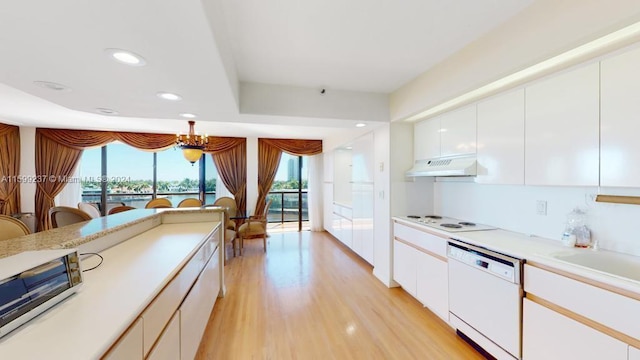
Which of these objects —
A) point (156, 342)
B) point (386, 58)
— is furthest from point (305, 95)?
point (156, 342)

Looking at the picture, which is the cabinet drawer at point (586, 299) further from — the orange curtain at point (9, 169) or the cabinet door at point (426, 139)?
the orange curtain at point (9, 169)

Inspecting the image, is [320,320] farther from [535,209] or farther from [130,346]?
[535,209]

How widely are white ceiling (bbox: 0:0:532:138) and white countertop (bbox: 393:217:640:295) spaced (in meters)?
1.59

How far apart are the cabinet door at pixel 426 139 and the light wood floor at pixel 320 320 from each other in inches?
67.5

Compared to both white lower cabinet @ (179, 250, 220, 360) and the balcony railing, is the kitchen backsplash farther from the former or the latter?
the balcony railing

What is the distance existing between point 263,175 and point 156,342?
507 cm

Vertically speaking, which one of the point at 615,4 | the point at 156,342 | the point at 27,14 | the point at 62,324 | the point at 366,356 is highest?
the point at 615,4

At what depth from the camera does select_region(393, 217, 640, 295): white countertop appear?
1.28 metres

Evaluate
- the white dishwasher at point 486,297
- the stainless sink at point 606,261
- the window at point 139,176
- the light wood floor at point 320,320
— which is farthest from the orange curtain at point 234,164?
the stainless sink at point 606,261

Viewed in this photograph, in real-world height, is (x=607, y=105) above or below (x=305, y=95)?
below

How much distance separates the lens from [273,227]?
6.70 m

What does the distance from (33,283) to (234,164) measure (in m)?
5.16

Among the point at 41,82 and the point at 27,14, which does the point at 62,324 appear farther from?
the point at 41,82

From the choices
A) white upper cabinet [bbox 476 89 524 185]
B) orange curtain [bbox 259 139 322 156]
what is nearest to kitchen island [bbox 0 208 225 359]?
white upper cabinet [bbox 476 89 524 185]
